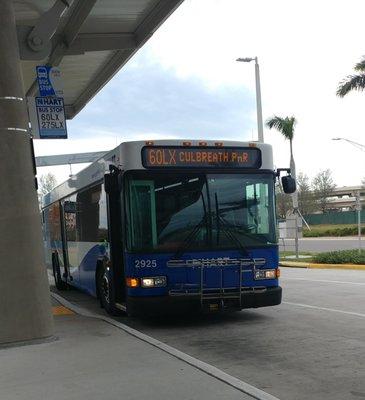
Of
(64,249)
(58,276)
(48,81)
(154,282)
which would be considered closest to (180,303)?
(154,282)

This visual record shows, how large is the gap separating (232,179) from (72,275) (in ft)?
21.0

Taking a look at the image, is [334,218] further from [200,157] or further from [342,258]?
[200,157]

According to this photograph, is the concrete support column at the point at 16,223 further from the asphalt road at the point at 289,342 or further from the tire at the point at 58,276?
the tire at the point at 58,276

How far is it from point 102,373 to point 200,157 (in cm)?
432

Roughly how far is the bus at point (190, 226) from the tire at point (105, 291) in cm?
16

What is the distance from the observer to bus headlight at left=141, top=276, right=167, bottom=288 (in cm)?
891

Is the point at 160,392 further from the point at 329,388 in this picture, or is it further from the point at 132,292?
the point at 132,292

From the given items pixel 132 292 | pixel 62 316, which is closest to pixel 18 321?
pixel 132 292

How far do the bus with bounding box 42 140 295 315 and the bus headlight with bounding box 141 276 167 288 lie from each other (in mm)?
16

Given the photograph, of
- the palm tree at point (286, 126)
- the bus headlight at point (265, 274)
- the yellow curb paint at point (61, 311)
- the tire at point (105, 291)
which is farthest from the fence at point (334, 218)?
the bus headlight at point (265, 274)

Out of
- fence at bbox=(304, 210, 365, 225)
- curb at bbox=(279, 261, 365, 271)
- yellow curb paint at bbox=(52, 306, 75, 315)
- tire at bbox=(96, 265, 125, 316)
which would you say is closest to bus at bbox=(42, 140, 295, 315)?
tire at bbox=(96, 265, 125, 316)

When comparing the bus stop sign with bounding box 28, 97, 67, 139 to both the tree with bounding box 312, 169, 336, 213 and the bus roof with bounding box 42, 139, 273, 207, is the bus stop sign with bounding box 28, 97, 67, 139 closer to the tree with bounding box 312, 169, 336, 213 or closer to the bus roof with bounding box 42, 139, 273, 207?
the bus roof with bounding box 42, 139, 273, 207

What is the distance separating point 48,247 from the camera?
19.0 m

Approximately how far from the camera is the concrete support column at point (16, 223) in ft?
24.7
